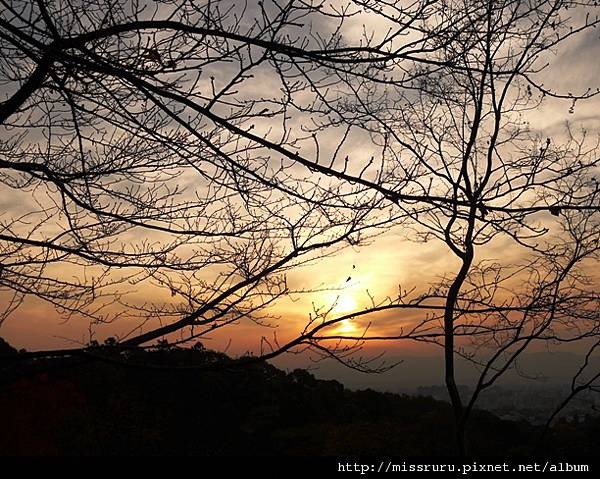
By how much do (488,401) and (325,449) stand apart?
3.34m

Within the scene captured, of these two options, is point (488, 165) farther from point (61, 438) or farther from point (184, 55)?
point (61, 438)

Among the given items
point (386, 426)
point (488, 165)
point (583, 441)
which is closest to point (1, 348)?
point (386, 426)

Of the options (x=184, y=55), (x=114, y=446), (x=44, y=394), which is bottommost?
(x=114, y=446)

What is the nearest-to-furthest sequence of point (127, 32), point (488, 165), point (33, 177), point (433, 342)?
1. point (433, 342)
2. point (127, 32)
3. point (33, 177)
4. point (488, 165)

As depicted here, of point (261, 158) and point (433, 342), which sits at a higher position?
point (261, 158)

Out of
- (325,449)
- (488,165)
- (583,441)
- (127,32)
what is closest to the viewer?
(127,32)

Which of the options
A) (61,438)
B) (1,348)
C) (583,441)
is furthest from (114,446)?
(583,441)

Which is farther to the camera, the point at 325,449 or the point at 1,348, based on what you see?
the point at 1,348

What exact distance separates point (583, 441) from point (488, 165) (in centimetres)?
553

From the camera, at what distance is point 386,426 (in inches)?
465

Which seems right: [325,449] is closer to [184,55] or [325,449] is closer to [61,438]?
[61,438]

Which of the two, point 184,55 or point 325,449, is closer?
point 184,55

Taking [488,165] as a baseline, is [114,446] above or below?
below

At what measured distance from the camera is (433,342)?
3236 millimetres
